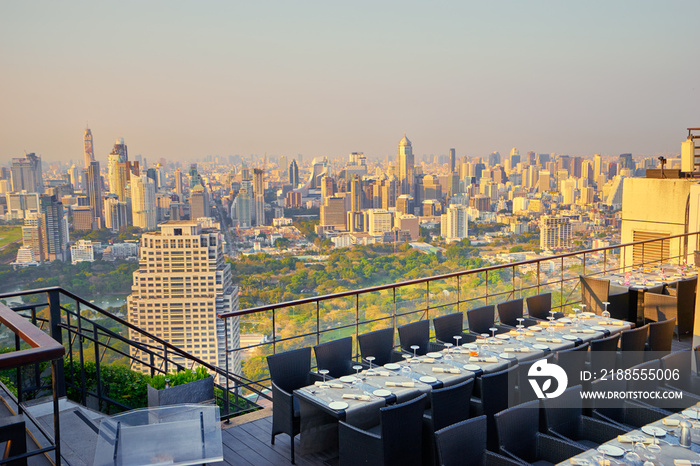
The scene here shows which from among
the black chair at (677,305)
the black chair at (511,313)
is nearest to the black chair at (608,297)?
the black chair at (677,305)

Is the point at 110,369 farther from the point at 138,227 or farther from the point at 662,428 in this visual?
the point at 138,227

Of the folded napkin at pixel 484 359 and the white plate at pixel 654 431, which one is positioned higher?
the white plate at pixel 654 431

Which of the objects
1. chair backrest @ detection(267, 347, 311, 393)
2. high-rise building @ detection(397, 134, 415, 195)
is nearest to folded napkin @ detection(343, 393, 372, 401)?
chair backrest @ detection(267, 347, 311, 393)

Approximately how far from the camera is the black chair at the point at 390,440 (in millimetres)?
3621

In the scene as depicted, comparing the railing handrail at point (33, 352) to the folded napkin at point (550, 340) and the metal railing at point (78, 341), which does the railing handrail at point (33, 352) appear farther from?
the folded napkin at point (550, 340)

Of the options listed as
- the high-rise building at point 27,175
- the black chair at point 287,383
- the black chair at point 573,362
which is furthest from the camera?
the high-rise building at point 27,175

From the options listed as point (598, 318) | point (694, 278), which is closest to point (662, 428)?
point (598, 318)

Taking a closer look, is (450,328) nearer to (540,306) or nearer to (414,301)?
(540,306)

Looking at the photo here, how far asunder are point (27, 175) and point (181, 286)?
44.8 ft

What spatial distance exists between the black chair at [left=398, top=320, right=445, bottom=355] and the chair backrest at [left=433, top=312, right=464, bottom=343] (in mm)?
115

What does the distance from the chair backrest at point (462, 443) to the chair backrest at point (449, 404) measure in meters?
0.50

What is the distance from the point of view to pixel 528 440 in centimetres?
370

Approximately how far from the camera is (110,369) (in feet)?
26.7

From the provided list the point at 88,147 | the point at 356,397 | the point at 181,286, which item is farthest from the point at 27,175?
the point at 356,397
